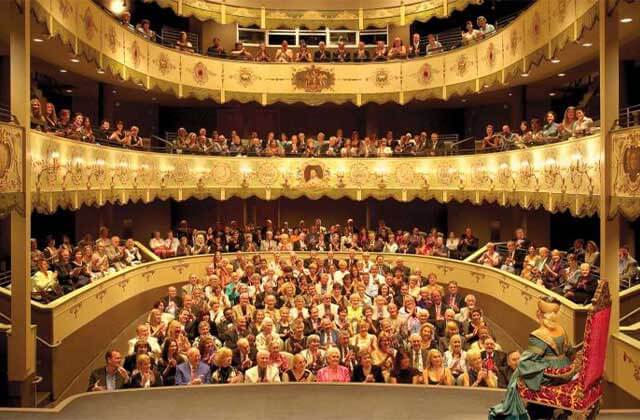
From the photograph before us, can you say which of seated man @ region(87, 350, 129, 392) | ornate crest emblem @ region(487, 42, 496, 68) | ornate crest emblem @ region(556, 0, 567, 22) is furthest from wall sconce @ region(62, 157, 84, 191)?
ornate crest emblem @ region(487, 42, 496, 68)

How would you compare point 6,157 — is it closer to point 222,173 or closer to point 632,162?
point 632,162

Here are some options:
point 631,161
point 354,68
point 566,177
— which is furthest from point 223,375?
point 354,68

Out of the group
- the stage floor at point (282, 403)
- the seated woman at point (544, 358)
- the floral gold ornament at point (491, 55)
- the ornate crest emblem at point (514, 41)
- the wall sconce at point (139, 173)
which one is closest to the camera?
the seated woman at point (544, 358)

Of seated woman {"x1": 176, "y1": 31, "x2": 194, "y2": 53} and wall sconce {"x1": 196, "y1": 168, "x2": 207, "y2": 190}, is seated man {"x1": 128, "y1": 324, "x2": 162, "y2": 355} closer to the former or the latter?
wall sconce {"x1": 196, "y1": 168, "x2": 207, "y2": 190}

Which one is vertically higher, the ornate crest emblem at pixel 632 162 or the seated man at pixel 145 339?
the ornate crest emblem at pixel 632 162

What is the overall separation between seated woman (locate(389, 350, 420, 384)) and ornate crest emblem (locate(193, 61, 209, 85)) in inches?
514

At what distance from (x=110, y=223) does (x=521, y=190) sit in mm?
10550

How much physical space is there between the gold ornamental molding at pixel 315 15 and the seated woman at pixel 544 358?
52.4 feet

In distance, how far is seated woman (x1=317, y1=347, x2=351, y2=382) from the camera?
24.8ft

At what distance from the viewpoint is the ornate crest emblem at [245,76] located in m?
19.4

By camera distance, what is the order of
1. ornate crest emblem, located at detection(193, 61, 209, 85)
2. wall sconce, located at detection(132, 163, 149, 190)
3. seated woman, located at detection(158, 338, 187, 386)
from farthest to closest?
ornate crest emblem, located at detection(193, 61, 209, 85) < wall sconce, located at detection(132, 163, 149, 190) < seated woman, located at detection(158, 338, 187, 386)

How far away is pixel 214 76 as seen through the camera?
749 inches

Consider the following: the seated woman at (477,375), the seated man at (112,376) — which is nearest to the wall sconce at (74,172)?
the seated man at (112,376)

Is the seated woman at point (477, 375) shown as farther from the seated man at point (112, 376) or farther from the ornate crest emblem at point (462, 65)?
the ornate crest emblem at point (462, 65)
